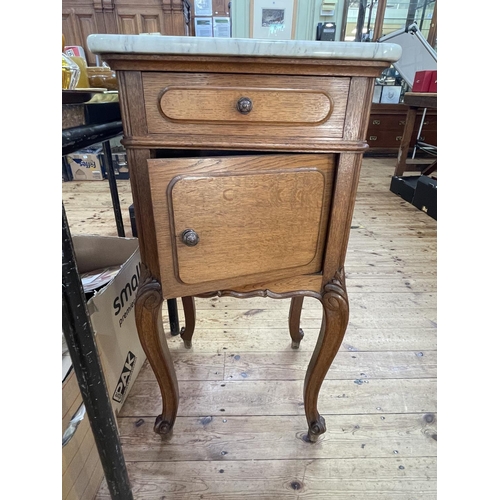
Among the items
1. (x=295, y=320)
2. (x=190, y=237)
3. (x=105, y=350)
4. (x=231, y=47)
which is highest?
(x=231, y=47)

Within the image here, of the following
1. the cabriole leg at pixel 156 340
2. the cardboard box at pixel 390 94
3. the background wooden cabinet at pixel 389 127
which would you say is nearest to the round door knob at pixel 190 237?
the cabriole leg at pixel 156 340

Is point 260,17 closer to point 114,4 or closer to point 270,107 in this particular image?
point 114,4

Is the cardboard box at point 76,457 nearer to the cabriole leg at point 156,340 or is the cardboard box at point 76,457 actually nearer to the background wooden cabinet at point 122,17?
the cabriole leg at point 156,340

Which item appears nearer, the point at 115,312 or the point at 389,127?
the point at 115,312

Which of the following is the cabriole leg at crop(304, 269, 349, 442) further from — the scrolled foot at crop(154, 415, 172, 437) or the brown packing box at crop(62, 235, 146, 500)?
the brown packing box at crop(62, 235, 146, 500)

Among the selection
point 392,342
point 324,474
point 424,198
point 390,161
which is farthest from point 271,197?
point 390,161

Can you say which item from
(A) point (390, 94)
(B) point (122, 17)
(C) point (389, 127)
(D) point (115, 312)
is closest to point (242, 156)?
(D) point (115, 312)

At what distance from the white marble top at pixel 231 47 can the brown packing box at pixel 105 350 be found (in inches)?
19.7

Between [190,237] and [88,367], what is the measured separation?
241 mm

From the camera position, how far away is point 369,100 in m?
0.51

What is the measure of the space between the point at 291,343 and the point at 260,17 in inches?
121

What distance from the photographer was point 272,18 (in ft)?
10.1

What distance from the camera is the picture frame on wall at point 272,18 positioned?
297 centimetres

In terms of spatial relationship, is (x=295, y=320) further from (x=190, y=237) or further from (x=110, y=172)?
(x=110, y=172)
